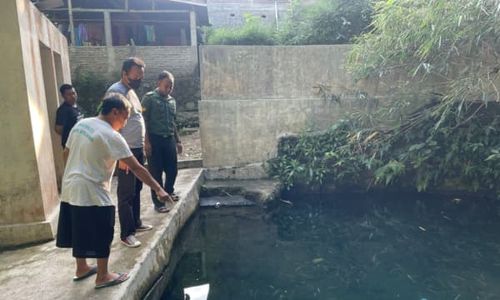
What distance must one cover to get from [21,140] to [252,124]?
3944mm

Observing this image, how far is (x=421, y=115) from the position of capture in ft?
19.9

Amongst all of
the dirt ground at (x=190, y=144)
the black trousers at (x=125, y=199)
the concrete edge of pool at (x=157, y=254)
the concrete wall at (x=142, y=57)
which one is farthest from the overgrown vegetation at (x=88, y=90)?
the black trousers at (x=125, y=199)

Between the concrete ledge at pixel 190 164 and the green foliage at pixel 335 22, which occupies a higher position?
the green foliage at pixel 335 22

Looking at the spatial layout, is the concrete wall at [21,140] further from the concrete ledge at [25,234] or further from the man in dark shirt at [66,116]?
the man in dark shirt at [66,116]

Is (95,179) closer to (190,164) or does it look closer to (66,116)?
(66,116)

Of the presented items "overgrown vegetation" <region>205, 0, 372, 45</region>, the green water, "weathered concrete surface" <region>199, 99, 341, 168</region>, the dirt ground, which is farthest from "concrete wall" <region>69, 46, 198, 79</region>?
the green water

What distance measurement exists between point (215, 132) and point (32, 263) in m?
4.00

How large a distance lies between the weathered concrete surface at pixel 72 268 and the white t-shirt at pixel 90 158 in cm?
63

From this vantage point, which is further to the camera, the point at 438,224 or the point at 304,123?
the point at 304,123

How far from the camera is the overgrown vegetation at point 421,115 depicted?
5.20m

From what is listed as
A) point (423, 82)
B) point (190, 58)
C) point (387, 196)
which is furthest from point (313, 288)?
point (190, 58)

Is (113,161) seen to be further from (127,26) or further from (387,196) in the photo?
(127,26)

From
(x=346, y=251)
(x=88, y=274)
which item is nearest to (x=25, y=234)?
(x=88, y=274)

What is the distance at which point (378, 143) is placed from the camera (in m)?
6.11
